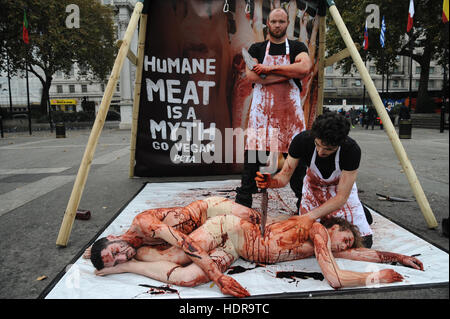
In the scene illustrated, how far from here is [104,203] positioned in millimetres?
4648

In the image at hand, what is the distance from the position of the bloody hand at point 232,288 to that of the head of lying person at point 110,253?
78cm

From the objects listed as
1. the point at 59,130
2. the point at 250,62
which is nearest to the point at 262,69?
the point at 250,62

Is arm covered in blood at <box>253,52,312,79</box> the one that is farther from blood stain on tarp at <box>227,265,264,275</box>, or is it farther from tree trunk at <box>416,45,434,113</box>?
tree trunk at <box>416,45,434,113</box>

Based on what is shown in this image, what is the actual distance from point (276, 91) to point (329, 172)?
5.46 ft

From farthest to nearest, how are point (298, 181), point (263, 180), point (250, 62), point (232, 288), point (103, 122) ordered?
point (250, 62)
point (298, 181)
point (103, 122)
point (263, 180)
point (232, 288)

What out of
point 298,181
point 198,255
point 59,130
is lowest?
point 198,255

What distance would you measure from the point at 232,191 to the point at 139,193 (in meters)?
1.44

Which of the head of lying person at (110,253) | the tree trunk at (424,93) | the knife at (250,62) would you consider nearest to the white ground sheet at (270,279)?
the head of lying person at (110,253)

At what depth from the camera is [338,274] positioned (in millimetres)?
2254

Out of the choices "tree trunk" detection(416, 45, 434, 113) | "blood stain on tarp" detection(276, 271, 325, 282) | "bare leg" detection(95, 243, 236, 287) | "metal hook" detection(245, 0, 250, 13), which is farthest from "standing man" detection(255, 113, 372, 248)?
"tree trunk" detection(416, 45, 434, 113)

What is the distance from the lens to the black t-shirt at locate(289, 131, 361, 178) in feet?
9.02

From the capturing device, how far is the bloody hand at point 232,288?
7.02 feet

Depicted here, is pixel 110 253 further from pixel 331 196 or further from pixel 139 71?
pixel 139 71

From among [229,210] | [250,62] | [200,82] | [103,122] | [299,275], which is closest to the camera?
[299,275]
